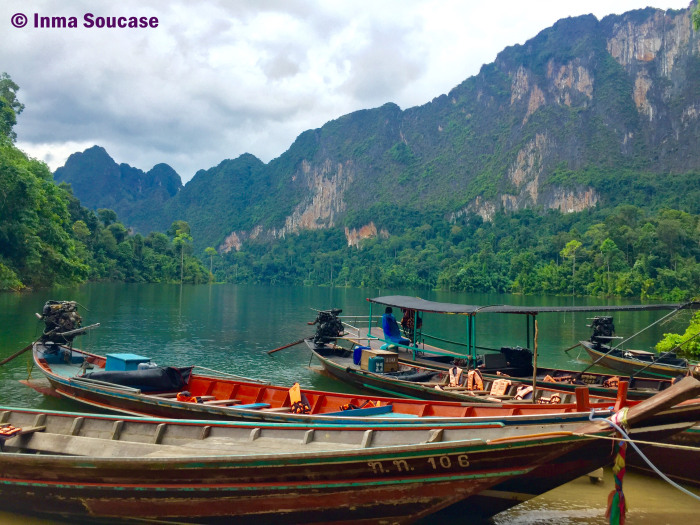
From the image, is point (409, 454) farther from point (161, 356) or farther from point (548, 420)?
point (161, 356)

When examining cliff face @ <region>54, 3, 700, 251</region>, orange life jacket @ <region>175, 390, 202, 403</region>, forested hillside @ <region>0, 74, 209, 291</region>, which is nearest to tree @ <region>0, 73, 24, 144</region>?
forested hillside @ <region>0, 74, 209, 291</region>

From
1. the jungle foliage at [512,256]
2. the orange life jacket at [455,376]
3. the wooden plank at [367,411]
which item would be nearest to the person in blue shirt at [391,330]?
the orange life jacket at [455,376]

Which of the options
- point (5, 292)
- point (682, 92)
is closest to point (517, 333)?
point (5, 292)

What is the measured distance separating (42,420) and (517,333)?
23.3m

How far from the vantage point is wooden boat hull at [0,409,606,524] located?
5.01 meters

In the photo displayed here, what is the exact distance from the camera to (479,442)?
4.93m

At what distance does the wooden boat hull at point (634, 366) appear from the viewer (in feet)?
43.1

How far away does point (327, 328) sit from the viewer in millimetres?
16844

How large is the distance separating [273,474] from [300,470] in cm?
28

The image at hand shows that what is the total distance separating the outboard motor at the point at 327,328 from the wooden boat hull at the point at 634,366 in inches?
290

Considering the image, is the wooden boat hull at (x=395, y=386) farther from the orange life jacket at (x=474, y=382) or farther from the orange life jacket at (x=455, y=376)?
the orange life jacket at (x=455, y=376)

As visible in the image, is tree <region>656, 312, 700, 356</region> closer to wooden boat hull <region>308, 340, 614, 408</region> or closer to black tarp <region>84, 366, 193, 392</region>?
wooden boat hull <region>308, 340, 614, 408</region>

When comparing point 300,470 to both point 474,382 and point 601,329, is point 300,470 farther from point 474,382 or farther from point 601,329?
point 601,329

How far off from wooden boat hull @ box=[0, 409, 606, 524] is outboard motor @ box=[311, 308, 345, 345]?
10554 mm
